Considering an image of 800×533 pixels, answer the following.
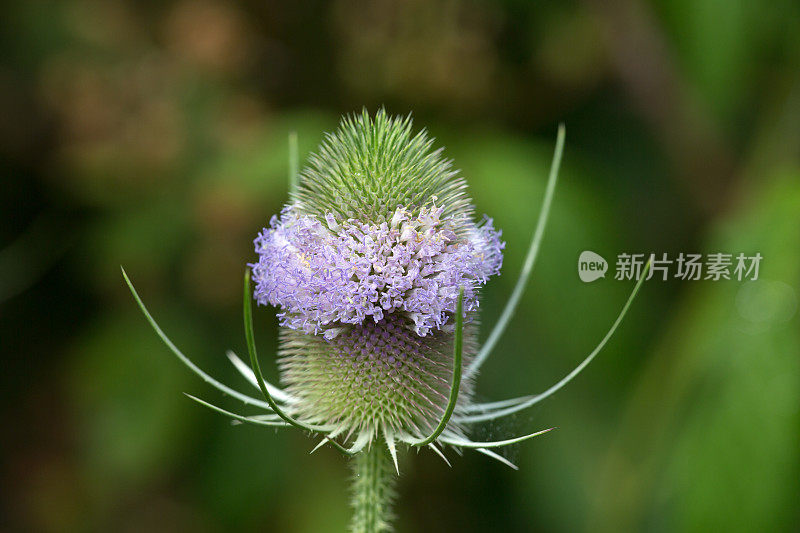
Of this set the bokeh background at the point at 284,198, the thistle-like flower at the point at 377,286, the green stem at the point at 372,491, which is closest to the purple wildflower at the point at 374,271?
the thistle-like flower at the point at 377,286

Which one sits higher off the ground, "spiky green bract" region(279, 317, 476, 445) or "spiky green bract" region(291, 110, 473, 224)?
"spiky green bract" region(291, 110, 473, 224)

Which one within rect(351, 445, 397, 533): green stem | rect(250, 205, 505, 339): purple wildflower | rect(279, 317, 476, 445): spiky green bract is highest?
rect(250, 205, 505, 339): purple wildflower

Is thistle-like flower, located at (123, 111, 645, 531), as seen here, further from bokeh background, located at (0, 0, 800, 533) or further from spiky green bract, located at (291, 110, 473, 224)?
bokeh background, located at (0, 0, 800, 533)

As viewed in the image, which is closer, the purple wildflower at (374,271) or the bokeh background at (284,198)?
the purple wildflower at (374,271)

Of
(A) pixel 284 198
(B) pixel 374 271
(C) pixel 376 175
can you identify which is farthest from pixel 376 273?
(A) pixel 284 198

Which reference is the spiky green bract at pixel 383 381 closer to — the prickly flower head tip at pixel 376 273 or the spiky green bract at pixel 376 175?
the prickly flower head tip at pixel 376 273

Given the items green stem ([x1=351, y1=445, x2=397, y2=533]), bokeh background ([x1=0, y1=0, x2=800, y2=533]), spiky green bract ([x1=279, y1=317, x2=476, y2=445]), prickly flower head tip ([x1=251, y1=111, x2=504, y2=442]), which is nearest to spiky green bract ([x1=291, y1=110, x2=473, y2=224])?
prickly flower head tip ([x1=251, y1=111, x2=504, y2=442])

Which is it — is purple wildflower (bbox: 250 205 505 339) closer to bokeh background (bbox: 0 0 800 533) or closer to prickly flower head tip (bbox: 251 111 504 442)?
prickly flower head tip (bbox: 251 111 504 442)

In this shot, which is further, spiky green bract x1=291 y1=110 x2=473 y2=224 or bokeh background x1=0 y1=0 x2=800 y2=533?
bokeh background x1=0 y1=0 x2=800 y2=533
